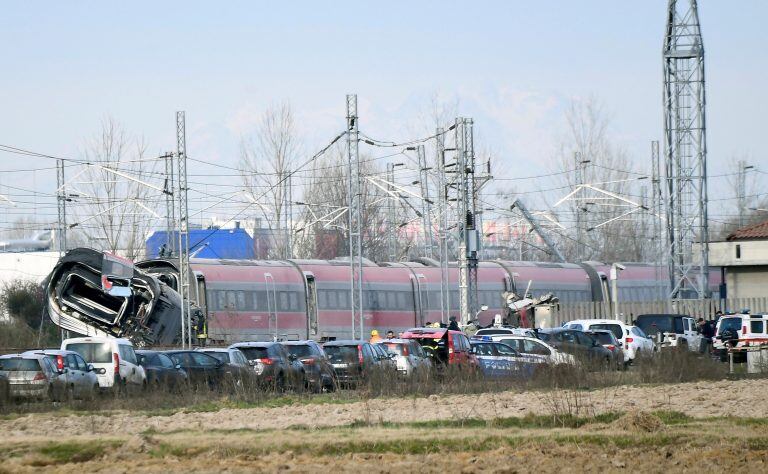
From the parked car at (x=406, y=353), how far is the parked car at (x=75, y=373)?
7.56 metres

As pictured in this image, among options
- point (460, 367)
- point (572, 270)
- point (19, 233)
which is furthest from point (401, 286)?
point (19, 233)

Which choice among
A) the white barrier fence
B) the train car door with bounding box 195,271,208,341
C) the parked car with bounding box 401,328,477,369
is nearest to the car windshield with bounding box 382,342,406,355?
the parked car with bounding box 401,328,477,369

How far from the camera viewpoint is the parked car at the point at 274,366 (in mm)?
32312

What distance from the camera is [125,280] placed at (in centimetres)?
4356

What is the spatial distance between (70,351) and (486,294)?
35469mm

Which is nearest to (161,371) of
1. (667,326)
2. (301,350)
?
(301,350)

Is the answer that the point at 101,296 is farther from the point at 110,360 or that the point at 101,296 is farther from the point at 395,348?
the point at 395,348

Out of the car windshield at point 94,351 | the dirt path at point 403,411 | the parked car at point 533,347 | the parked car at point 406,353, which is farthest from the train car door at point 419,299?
the dirt path at point 403,411

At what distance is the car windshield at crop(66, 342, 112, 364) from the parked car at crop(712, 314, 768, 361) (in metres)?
21.3

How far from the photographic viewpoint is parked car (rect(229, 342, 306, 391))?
32.3 m

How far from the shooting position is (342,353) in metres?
34.9

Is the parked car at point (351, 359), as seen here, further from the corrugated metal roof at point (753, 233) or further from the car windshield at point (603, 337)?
the corrugated metal roof at point (753, 233)

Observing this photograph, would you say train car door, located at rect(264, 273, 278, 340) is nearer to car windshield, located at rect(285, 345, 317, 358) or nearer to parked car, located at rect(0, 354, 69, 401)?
car windshield, located at rect(285, 345, 317, 358)

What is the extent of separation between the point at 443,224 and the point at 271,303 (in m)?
7.80
